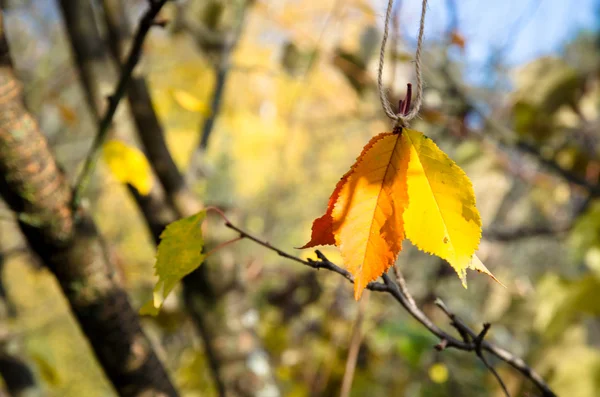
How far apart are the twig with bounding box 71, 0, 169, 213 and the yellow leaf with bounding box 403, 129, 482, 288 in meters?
0.29

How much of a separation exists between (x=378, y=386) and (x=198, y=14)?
3.87 ft

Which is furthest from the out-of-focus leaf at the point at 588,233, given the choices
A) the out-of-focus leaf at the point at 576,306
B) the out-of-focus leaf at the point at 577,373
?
the out-of-focus leaf at the point at 577,373

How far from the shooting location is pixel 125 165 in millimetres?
663

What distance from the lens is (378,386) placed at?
4.25 feet

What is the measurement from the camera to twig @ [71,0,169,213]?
17.1 inches

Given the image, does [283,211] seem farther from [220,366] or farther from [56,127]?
[220,366]

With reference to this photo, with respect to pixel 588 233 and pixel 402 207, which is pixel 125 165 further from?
pixel 588 233

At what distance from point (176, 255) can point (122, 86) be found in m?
0.24

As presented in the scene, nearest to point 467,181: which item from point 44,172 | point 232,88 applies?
Result: point 44,172

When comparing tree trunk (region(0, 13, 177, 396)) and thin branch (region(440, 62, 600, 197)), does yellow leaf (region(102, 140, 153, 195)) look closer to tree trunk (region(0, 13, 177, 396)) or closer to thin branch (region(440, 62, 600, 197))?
tree trunk (region(0, 13, 177, 396))

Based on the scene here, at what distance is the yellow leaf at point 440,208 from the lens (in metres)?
0.26

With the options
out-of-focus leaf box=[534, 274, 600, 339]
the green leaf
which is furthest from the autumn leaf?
out-of-focus leaf box=[534, 274, 600, 339]

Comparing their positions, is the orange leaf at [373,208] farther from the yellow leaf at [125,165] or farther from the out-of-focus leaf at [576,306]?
the out-of-focus leaf at [576,306]

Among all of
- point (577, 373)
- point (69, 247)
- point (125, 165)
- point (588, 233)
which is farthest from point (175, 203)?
point (588, 233)
